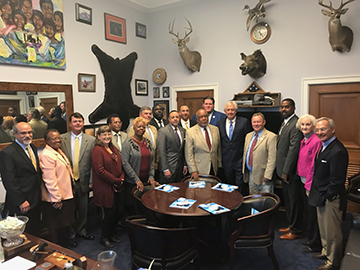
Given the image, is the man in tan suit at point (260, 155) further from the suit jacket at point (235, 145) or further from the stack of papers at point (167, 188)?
the stack of papers at point (167, 188)

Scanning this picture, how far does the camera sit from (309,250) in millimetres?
3096

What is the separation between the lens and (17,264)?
1646 millimetres

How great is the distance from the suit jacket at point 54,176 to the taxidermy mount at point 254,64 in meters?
3.13

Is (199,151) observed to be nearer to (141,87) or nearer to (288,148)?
(288,148)

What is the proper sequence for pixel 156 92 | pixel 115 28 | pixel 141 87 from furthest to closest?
1. pixel 156 92
2. pixel 141 87
3. pixel 115 28

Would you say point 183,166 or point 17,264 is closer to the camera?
point 17,264

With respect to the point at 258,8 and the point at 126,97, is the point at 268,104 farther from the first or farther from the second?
the point at 126,97

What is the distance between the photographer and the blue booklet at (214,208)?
2367 mm

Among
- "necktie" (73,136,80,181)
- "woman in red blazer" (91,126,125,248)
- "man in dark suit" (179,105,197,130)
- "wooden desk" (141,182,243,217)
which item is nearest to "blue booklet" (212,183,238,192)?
"wooden desk" (141,182,243,217)

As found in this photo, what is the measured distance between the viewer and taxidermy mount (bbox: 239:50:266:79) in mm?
4508

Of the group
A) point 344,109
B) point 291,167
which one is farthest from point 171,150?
point 344,109

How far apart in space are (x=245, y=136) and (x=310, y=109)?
143cm

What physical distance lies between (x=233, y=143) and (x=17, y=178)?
2.60 metres

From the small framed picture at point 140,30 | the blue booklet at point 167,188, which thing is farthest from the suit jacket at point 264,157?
the small framed picture at point 140,30
